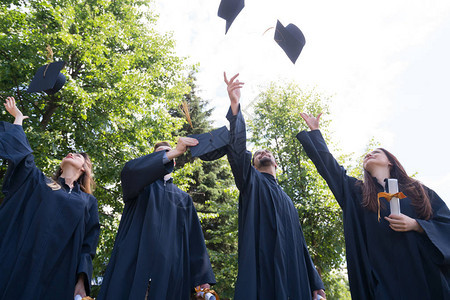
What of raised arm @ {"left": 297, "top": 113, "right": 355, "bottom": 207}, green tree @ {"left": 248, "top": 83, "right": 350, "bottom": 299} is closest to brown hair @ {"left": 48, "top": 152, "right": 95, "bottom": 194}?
raised arm @ {"left": 297, "top": 113, "right": 355, "bottom": 207}

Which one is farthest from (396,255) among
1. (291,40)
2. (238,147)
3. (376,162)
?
(291,40)

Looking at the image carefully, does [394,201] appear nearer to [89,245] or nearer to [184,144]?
[184,144]

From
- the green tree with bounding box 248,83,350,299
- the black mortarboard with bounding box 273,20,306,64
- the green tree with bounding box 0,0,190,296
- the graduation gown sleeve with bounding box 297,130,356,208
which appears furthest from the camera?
the green tree with bounding box 248,83,350,299

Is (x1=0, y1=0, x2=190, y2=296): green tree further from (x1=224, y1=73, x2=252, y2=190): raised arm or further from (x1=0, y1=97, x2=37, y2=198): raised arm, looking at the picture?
(x1=224, y1=73, x2=252, y2=190): raised arm

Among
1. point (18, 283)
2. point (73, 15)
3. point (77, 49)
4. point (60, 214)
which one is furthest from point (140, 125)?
point (18, 283)

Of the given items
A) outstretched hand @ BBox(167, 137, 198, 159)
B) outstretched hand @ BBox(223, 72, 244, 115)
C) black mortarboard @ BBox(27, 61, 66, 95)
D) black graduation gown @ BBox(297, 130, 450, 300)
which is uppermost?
black mortarboard @ BBox(27, 61, 66, 95)

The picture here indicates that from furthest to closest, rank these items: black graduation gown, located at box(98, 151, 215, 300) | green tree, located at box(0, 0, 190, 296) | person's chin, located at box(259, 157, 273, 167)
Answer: green tree, located at box(0, 0, 190, 296), person's chin, located at box(259, 157, 273, 167), black graduation gown, located at box(98, 151, 215, 300)

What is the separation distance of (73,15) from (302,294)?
8.01m

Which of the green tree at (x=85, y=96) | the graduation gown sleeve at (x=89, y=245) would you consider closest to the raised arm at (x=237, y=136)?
the graduation gown sleeve at (x=89, y=245)

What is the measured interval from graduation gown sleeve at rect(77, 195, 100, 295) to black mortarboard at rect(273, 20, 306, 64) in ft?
9.74

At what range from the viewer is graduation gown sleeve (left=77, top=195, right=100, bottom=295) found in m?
3.11

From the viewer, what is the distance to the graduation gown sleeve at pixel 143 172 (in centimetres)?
273

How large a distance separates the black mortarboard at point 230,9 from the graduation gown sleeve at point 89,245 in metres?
2.59

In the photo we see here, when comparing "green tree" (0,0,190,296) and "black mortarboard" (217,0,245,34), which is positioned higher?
"green tree" (0,0,190,296)
